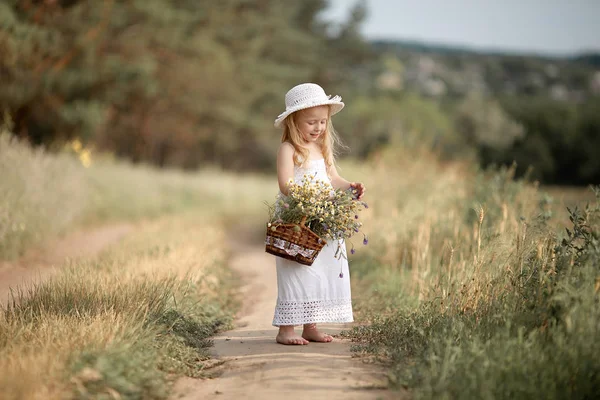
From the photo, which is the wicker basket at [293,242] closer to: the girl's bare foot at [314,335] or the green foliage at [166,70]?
the girl's bare foot at [314,335]

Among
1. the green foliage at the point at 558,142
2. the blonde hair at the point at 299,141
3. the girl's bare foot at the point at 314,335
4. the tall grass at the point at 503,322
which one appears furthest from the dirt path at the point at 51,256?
the green foliage at the point at 558,142

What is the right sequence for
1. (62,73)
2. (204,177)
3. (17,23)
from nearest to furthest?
(17,23)
(62,73)
(204,177)

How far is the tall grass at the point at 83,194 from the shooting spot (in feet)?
32.2

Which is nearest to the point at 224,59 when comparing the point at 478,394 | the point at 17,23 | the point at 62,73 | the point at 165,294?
the point at 62,73

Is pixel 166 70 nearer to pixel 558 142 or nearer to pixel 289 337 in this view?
pixel 289 337

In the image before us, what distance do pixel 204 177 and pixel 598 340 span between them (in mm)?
20868

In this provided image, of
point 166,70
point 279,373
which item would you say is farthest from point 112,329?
point 166,70

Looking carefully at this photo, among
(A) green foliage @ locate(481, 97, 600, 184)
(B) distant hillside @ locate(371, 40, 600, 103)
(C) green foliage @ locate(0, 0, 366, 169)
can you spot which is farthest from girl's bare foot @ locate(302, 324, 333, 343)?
(B) distant hillside @ locate(371, 40, 600, 103)

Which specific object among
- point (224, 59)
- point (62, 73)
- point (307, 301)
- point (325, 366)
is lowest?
point (325, 366)

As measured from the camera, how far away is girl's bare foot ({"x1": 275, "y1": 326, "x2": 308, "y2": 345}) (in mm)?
5371

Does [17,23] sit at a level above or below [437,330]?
above

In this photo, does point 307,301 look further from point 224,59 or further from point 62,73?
point 224,59

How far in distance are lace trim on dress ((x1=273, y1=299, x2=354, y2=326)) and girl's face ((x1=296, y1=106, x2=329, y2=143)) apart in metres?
1.40

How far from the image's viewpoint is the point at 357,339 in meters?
5.59
